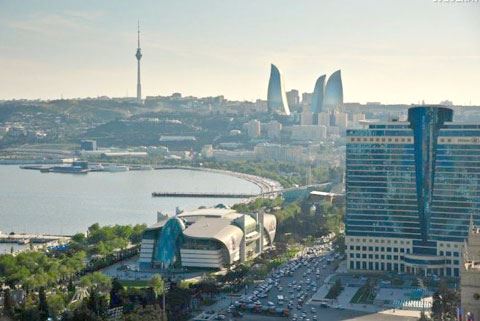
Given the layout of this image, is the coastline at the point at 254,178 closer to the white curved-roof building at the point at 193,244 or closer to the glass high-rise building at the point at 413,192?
the white curved-roof building at the point at 193,244

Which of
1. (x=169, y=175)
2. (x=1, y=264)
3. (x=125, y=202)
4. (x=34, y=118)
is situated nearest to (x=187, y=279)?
(x=1, y=264)

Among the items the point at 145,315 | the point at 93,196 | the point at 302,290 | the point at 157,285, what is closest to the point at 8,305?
the point at 145,315

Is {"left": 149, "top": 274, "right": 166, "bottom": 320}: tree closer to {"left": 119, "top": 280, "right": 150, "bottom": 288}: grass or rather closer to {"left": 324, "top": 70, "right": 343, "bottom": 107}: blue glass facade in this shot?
{"left": 119, "top": 280, "right": 150, "bottom": 288}: grass

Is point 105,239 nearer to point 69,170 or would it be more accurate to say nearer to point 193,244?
point 193,244

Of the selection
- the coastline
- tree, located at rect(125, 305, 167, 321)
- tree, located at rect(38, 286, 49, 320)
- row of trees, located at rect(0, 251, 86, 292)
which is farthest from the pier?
tree, located at rect(125, 305, 167, 321)

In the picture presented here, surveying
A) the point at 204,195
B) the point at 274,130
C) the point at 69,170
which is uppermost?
the point at 274,130

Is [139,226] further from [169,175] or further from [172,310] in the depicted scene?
[169,175]

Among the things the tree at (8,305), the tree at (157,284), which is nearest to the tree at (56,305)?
the tree at (8,305)

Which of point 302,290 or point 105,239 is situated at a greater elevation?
point 105,239
